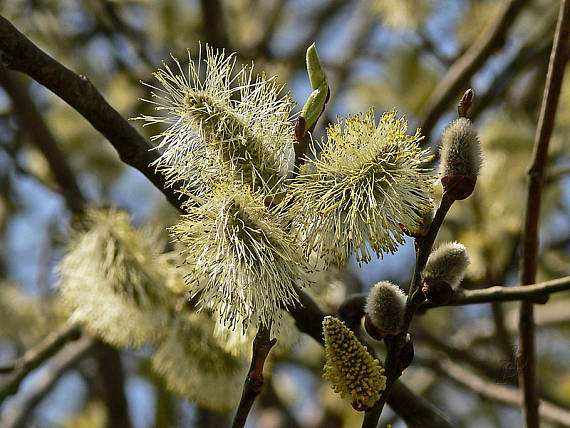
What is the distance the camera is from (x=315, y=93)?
4.19ft

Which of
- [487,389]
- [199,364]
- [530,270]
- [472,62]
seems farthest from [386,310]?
[472,62]

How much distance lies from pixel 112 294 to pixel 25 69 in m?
0.68

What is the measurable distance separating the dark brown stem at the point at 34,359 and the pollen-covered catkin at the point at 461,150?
4.78ft

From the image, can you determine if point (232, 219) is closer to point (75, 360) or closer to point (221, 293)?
point (221, 293)

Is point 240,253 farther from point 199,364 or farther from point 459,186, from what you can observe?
point 199,364

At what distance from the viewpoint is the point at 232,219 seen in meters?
1.31

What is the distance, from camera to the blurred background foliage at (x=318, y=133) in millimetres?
3252

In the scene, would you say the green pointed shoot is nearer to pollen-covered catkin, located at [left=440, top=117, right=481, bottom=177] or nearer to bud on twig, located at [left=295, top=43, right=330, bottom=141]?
bud on twig, located at [left=295, top=43, right=330, bottom=141]

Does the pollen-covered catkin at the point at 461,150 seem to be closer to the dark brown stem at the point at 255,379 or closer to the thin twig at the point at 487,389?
the dark brown stem at the point at 255,379

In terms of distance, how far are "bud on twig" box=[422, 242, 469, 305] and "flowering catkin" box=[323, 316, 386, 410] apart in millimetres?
153

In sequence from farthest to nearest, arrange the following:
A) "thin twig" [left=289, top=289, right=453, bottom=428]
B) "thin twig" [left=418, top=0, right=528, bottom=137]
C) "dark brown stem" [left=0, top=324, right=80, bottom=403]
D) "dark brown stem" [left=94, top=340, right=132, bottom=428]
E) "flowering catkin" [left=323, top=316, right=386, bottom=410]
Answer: "dark brown stem" [left=94, top=340, right=132, bottom=428] → "thin twig" [left=418, top=0, right=528, bottom=137] → "dark brown stem" [left=0, top=324, right=80, bottom=403] → "thin twig" [left=289, top=289, right=453, bottom=428] → "flowering catkin" [left=323, top=316, right=386, bottom=410]

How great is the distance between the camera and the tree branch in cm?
135

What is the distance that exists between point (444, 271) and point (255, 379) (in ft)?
1.24

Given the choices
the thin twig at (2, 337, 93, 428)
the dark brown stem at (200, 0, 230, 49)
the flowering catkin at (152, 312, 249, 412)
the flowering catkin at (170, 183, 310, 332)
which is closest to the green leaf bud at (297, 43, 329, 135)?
the flowering catkin at (170, 183, 310, 332)
